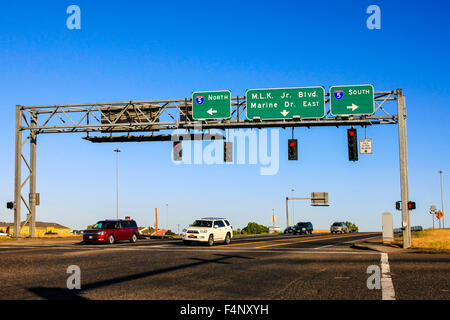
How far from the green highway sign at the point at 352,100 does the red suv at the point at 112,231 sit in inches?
649

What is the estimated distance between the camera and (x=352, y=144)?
2892cm

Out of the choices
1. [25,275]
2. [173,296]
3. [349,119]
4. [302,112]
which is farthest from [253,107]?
[173,296]

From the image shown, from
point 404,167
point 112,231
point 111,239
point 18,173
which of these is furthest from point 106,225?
point 404,167

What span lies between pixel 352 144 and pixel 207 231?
33.5 feet

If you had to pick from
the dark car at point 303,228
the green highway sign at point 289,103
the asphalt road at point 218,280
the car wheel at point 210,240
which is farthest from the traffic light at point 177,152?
the dark car at point 303,228

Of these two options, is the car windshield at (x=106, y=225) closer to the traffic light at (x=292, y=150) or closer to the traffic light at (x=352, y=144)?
the traffic light at (x=292, y=150)

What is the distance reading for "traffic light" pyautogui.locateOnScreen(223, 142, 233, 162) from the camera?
99.0 ft

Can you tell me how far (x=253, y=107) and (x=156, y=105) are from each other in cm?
692

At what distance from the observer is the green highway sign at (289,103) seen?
32.2m

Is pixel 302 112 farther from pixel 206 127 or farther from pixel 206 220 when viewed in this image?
pixel 206 220

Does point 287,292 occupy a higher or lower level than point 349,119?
lower

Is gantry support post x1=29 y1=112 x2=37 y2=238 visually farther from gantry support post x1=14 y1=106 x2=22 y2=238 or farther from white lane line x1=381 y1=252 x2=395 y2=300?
white lane line x1=381 y1=252 x2=395 y2=300

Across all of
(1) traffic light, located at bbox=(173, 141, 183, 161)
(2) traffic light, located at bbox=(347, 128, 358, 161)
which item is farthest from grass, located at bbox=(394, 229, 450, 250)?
(1) traffic light, located at bbox=(173, 141, 183, 161)

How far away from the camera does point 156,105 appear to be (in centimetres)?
3516
